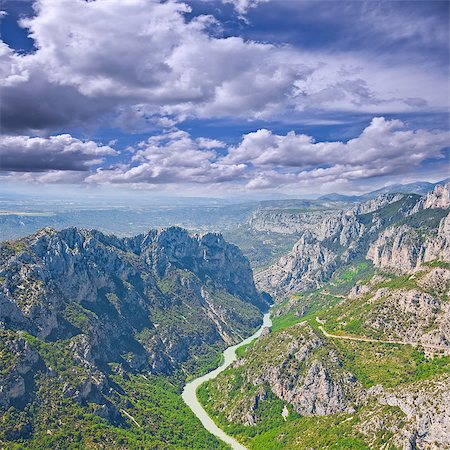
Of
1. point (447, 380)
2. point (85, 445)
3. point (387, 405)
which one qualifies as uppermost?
point (447, 380)

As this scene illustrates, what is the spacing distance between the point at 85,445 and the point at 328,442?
107m

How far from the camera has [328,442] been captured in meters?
196

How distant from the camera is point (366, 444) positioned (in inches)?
7264

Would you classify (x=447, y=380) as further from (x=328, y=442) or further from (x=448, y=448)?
(x=328, y=442)

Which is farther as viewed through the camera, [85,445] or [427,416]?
[85,445]

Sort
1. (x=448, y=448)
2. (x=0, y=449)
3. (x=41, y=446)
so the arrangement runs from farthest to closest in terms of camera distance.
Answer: (x=41, y=446), (x=0, y=449), (x=448, y=448)

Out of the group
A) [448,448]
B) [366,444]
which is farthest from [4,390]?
[448,448]

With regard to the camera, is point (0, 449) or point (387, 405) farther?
point (387, 405)

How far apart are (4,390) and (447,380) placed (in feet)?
617

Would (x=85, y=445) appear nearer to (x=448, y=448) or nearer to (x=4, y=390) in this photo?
(x=4, y=390)

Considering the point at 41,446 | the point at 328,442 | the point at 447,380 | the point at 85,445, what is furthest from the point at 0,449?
the point at 447,380

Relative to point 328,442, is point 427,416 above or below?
above

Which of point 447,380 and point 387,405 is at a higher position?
point 447,380

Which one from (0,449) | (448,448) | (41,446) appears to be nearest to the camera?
(448,448)
